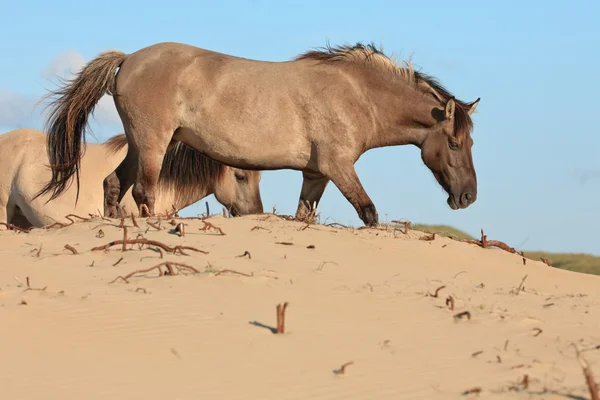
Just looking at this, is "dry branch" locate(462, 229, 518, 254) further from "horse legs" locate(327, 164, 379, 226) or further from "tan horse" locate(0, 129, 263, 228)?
"tan horse" locate(0, 129, 263, 228)

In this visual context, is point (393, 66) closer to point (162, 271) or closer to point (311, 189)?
point (311, 189)

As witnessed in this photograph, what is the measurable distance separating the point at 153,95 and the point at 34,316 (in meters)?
4.75

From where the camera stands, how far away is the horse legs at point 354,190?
938 cm

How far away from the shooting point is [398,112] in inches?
397

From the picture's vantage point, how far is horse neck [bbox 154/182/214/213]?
42.3 ft

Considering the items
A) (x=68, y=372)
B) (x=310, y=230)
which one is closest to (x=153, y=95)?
(x=310, y=230)

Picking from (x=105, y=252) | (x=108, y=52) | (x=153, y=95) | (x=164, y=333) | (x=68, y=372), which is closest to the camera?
(x=68, y=372)

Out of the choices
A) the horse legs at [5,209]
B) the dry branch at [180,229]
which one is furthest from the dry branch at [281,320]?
the horse legs at [5,209]

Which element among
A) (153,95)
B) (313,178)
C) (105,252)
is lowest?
(105,252)

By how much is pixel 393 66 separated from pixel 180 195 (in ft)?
13.5

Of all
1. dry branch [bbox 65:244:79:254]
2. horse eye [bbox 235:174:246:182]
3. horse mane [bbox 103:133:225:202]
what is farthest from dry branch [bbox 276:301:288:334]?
horse eye [bbox 235:174:246:182]

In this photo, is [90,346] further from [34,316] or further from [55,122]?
[55,122]

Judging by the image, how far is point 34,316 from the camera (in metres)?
5.16

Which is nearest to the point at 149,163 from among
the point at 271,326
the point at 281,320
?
the point at 271,326
